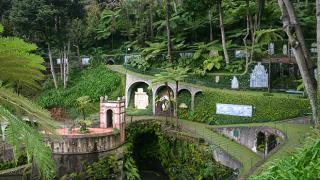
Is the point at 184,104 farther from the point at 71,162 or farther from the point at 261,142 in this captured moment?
the point at 71,162

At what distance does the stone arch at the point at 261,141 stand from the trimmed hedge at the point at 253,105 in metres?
2.49

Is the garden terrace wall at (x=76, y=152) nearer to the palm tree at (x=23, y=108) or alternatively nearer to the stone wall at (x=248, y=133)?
the stone wall at (x=248, y=133)

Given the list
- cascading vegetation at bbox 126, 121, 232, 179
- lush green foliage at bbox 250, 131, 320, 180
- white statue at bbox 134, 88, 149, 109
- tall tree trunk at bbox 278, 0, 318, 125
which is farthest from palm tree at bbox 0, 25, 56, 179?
white statue at bbox 134, 88, 149, 109

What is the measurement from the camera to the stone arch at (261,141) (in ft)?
52.9

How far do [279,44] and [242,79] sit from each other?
4.89 meters

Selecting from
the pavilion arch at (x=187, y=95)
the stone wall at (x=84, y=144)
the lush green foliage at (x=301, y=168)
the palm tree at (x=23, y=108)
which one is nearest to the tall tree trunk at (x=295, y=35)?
the lush green foliage at (x=301, y=168)

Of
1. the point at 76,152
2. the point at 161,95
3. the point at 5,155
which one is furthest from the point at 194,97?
the point at 5,155

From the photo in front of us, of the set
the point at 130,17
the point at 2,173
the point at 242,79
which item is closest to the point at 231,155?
the point at 242,79

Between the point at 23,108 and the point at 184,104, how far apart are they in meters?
20.2

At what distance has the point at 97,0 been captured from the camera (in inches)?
1604

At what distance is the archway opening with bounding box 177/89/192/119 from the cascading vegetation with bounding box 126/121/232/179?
7.33ft

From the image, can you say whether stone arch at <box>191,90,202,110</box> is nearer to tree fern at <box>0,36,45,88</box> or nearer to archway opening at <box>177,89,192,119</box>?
archway opening at <box>177,89,192,119</box>

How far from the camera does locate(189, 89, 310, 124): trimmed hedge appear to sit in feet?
60.3

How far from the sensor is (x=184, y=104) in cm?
2220
